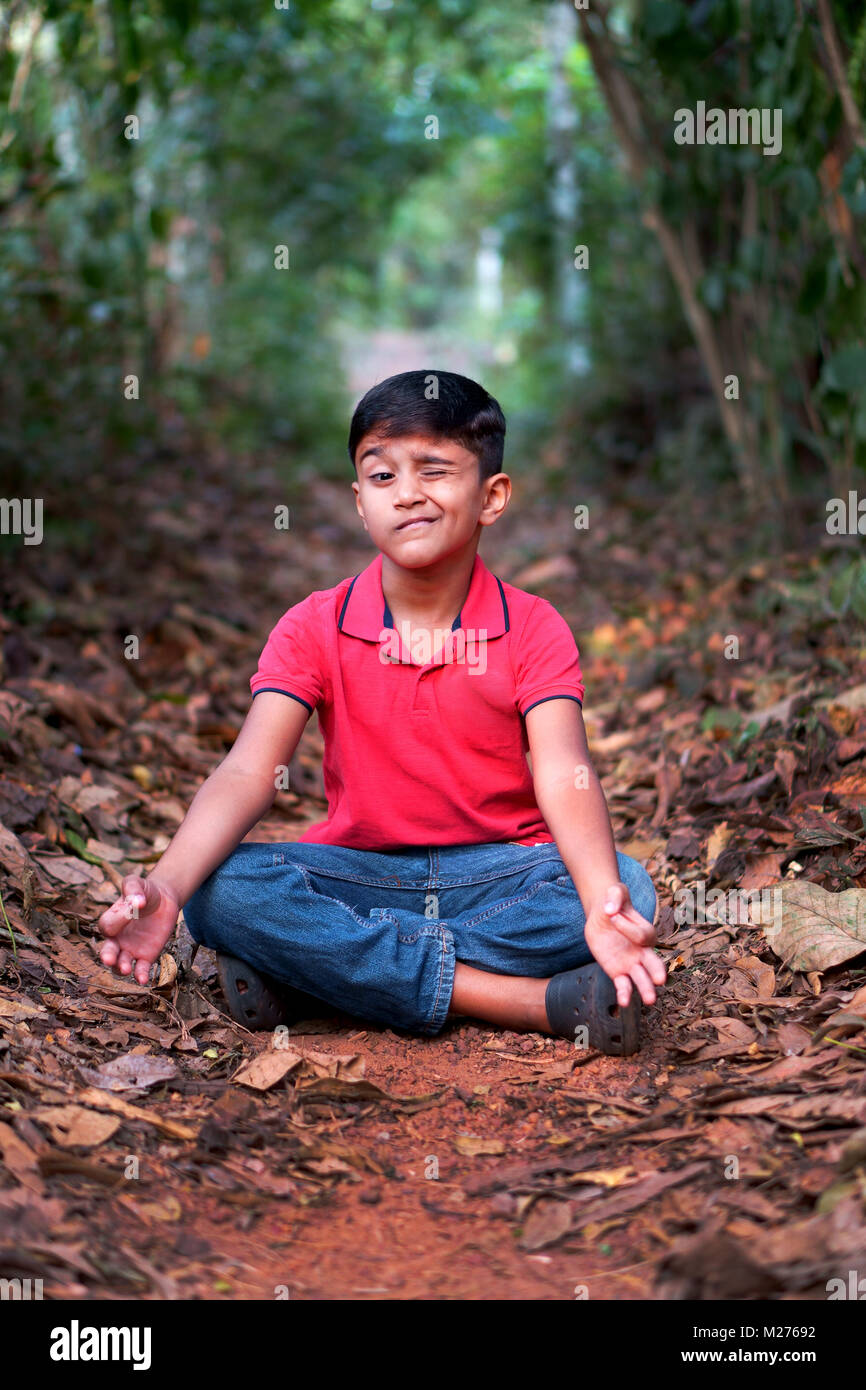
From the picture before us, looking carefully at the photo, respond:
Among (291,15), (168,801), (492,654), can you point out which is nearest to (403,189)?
(291,15)

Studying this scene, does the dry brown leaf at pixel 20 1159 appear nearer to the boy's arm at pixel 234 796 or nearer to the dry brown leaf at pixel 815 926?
the boy's arm at pixel 234 796

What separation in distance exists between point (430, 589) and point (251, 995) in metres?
0.79

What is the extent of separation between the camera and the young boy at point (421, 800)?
2.12 metres

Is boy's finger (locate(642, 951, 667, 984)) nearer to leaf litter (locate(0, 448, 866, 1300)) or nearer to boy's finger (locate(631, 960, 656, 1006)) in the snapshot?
boy's finger (locate(631, 960, 656, 1006))

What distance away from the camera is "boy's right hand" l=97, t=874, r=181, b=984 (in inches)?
73.7

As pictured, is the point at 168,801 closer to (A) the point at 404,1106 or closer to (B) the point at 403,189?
(A) the point at 404,1106

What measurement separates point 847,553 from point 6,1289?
3.53 m

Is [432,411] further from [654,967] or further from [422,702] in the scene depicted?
[654,967]

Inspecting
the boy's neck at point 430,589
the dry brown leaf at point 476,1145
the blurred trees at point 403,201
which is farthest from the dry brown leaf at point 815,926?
the blurred trees at point 403,201

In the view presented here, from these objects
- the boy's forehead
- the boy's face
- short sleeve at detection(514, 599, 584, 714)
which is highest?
the boy's forehead

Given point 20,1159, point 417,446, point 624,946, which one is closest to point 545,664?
point 417,446

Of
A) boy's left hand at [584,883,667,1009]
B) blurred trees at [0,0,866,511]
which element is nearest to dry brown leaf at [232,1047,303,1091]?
boy's left hand at [584,883,667,1009]

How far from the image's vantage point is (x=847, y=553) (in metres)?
4.18

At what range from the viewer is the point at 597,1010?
2.04 m
